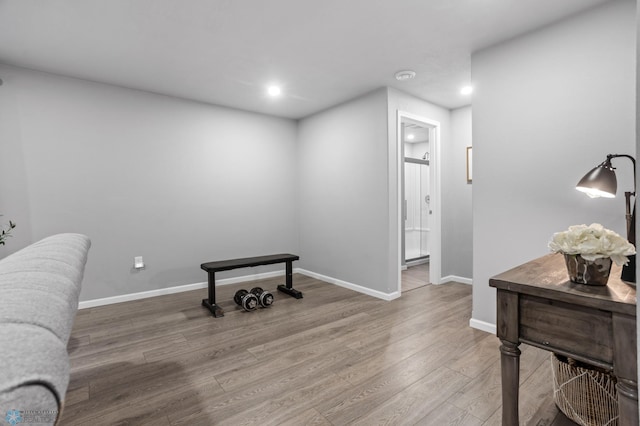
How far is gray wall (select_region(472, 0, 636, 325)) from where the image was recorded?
2.08 metres

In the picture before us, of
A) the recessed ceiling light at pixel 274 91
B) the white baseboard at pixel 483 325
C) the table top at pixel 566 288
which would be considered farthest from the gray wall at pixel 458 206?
the table top at pixel 566 288

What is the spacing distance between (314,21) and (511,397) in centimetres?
259

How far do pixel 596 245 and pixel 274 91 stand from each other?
3446 millimetres

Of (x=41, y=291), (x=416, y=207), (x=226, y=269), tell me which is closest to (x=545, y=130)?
(x=41, y=291)

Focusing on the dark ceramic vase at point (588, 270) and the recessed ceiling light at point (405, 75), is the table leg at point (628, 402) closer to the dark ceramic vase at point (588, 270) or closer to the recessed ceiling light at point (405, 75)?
the dark ceramic vase at point (588, 270)

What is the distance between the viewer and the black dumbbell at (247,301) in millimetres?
3319

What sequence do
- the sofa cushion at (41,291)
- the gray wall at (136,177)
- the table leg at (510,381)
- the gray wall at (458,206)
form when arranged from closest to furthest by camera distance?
the sofa cushion at (41,291)
the table leg at (510,381)
the gray wall at (136,177)
the gray wall at (458,206)

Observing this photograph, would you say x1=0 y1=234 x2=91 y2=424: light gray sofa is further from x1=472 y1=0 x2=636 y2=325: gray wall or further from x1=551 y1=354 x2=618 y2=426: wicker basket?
x1=472 y1=0 x2=636 y2=325: gray wall

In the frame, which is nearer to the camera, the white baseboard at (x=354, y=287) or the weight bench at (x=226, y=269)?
the weight bench at (x=226, y=269)

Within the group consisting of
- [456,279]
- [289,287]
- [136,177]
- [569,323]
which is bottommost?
[456,279]

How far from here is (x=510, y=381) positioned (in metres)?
1.38

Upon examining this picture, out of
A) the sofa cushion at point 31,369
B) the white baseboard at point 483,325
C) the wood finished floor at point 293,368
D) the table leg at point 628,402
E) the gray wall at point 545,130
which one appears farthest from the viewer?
the white baseboard at point 483,325

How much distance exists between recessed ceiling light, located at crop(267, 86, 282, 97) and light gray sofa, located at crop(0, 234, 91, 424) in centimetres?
336

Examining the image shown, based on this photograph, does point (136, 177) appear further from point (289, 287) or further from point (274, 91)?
point (289, 287)
